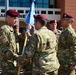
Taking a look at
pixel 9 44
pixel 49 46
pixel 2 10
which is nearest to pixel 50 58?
pixel 49 46

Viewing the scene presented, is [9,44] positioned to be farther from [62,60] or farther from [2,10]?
[2,10]

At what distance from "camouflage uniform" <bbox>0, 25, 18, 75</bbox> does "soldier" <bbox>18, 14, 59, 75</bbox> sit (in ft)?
0.92

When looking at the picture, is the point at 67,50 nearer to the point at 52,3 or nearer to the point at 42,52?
the point at 42,52

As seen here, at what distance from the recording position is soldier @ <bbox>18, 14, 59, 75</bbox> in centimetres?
604

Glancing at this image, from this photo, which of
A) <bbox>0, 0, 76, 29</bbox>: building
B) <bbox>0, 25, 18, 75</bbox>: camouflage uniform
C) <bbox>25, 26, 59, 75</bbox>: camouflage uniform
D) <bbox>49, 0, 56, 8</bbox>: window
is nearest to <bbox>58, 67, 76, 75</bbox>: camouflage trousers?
<bbox>25, 26, 59, 75</bbox>: camouflage uniform

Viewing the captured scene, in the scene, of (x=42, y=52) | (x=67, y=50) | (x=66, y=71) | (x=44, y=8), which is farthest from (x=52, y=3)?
(x=42, y=52)

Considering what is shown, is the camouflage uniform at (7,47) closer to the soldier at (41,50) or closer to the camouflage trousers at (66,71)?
the soldier at (41,50)

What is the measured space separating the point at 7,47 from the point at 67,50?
53.5 inches

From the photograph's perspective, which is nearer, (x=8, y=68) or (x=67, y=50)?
(x=8, y=68)

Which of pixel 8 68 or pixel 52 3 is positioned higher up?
pixel 8 68

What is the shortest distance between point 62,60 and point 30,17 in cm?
153

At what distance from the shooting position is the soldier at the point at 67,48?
718 centimetres

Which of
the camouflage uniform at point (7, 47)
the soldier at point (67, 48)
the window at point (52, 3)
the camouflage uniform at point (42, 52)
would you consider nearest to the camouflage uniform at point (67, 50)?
the soldier at point (67, 48)

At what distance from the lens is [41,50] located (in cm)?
611
